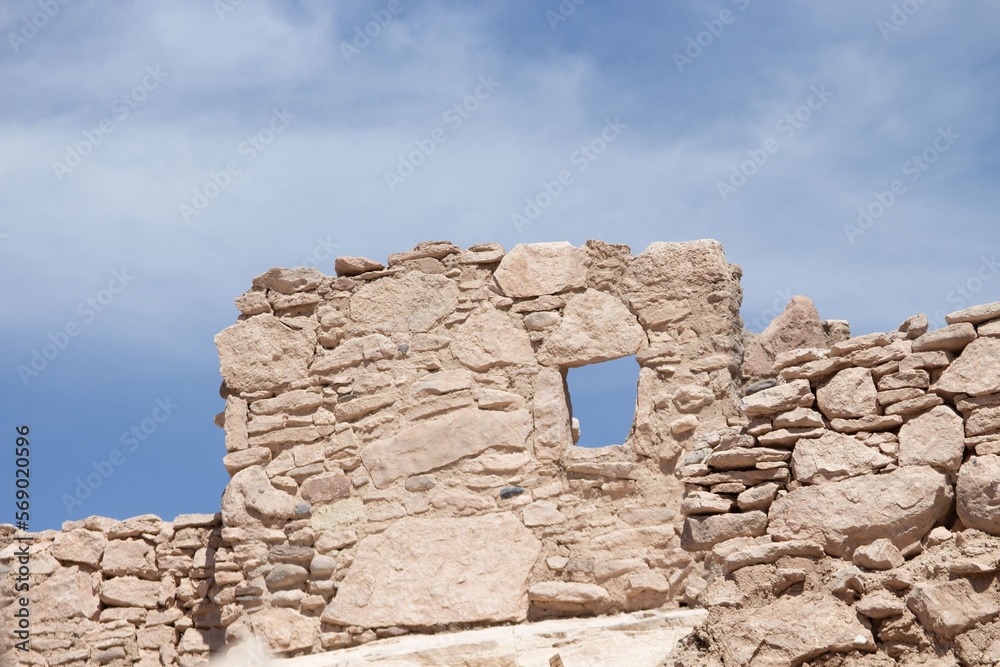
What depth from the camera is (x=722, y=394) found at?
243 inches

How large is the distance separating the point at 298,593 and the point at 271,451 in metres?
0.95

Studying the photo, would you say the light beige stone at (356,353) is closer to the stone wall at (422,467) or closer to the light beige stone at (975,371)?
the stone wall at (422,467)

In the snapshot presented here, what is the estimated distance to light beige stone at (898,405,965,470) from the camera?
153 inches

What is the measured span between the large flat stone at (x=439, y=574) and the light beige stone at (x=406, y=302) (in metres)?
1.29

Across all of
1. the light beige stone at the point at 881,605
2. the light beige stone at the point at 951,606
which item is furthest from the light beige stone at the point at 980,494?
the light beige stone at the point at 881,605

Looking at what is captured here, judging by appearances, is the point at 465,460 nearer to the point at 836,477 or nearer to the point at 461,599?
the point at 461,599

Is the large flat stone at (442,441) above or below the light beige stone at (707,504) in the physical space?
above

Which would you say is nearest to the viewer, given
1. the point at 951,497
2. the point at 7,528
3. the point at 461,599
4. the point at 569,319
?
the point at 951,497

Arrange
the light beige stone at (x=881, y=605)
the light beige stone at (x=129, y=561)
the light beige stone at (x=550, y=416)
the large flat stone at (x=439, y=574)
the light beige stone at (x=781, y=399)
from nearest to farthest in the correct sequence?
the light beige stone at (x=881, y=605) → the light beige stone at (x=781, y=399) → the large flat stone at (x=439, y=574) → the light beige stone at (x=550, y=416) → the light beige stone at (x=129, y=561)

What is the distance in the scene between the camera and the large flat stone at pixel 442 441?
6461 mm

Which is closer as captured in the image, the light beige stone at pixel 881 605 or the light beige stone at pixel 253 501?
the light beige stone at pixel 881 605

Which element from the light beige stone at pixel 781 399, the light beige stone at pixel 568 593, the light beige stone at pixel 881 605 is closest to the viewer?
the light beige stone at pixel 881 605

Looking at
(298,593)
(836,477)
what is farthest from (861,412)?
(298,593)

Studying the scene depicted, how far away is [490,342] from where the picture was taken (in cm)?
662
